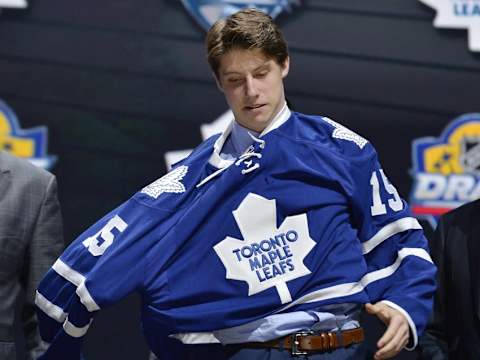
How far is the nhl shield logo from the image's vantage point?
303cm

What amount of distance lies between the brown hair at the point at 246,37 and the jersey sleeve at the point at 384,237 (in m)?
0.26

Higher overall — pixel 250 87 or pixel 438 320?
pixel 250 87

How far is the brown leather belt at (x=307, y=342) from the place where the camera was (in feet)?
6.18

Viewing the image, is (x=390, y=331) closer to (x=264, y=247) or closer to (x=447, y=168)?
(x=264, y=247)

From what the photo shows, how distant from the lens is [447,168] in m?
2.96

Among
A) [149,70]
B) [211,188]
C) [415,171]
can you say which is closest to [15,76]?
[149,70]

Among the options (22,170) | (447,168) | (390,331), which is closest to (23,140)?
(22,170)

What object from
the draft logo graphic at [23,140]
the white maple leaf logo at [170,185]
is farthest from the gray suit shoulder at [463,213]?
the draft logo graphic at [23,140]

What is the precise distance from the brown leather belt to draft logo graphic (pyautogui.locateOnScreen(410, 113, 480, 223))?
1.15 m

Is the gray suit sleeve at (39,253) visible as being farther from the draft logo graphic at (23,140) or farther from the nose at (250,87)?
the nose at (250,87)

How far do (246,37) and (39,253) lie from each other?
35.0 inches

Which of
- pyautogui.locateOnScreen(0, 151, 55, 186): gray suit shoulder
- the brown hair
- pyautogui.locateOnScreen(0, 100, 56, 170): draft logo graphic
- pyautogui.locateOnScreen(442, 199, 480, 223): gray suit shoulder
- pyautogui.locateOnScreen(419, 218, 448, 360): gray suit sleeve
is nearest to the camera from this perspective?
the brown hair

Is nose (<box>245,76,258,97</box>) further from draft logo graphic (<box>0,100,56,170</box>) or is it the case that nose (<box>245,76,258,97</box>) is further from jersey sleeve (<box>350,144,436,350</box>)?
draft logo graphic (<box>0,100,56,170</box>)

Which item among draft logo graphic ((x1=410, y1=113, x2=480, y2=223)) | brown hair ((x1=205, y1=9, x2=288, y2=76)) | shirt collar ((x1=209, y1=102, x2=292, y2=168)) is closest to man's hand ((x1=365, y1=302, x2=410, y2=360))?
shirt collar ((x1=209, y1=102, x2=292, y2=168))
